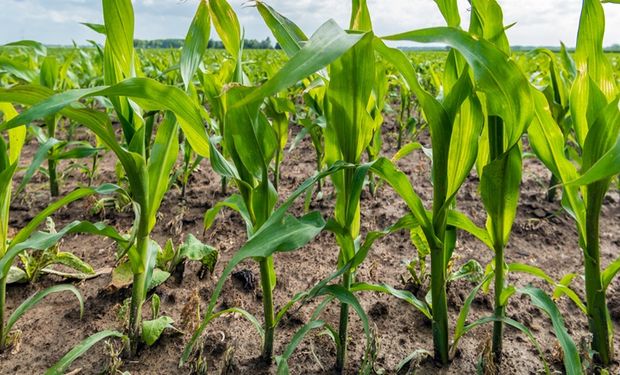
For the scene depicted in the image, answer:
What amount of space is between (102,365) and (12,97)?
0.86 metres

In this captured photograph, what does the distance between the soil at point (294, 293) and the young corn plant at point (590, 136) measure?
0.22m

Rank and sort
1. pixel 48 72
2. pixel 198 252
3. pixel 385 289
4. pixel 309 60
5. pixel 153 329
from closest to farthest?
1. pixel 309 60
2. pixel 385 289
3. pixel 153 329
4. pixel 198 252
5. pixel 48 72

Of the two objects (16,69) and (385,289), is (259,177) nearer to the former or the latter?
(385,289)

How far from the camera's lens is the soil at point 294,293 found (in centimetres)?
132

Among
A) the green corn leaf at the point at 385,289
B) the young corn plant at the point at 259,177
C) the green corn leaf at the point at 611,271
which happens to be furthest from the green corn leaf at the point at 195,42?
the green corn leaf at the point at 611,271

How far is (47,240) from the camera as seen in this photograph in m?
1.10

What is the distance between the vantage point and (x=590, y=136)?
1017mm

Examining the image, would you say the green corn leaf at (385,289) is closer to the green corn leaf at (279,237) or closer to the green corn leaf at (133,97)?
the green corn leaf at (279,237)

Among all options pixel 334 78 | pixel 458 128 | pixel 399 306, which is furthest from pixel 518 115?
pixel 399 306

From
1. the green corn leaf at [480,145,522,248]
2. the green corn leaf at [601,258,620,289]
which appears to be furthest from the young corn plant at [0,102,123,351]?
the green corn leaf at [601,258,620,289]

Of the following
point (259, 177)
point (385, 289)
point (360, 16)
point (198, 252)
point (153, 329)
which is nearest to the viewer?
point (360, 16)

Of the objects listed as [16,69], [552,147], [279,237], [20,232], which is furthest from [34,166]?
[552,147]

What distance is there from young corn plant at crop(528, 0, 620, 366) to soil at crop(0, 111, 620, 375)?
8.6 inches

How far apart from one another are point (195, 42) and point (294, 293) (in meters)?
1.01
